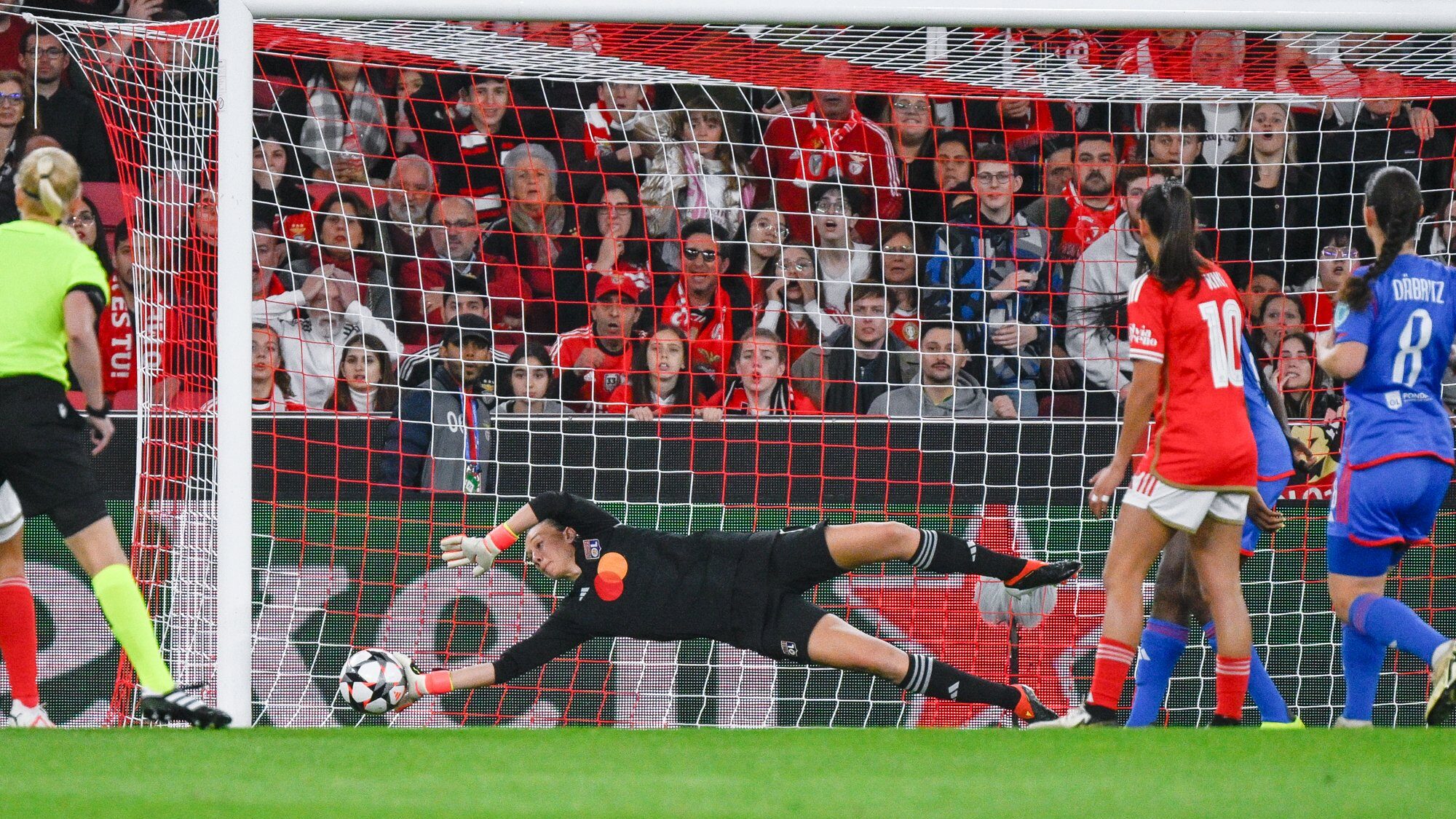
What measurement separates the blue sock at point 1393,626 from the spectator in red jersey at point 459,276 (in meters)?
4.40

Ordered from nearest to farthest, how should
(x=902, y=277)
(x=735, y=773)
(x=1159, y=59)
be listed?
(x=735, y=773), (x=1159, y=59), (x=902, y=277)

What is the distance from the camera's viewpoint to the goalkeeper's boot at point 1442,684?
4496 millimetres

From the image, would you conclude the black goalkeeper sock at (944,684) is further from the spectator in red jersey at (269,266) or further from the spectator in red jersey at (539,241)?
the spectator in red jersey at (269,266)

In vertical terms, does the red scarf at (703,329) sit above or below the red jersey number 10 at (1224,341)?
below

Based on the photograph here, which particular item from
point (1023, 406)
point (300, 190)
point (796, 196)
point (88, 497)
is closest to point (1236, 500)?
point (1023, 406)

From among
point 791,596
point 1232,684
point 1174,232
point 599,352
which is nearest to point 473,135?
point 599,352

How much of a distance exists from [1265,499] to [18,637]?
4199 millimetres

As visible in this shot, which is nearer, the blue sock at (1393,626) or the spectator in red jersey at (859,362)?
the blue sock at (1393,626)

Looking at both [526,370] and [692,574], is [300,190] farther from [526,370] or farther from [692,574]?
[692,574]

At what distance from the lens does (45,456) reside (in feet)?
15.1

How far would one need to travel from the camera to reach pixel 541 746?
4.14 metres

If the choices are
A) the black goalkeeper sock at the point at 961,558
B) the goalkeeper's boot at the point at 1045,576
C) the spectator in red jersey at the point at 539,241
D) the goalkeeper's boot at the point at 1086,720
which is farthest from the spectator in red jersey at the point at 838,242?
the goalkeeper's boot at the point at 1086,720

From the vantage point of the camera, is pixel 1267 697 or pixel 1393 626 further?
pixel 1267 697

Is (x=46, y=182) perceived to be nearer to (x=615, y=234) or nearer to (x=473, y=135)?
(x=473, y=135)
